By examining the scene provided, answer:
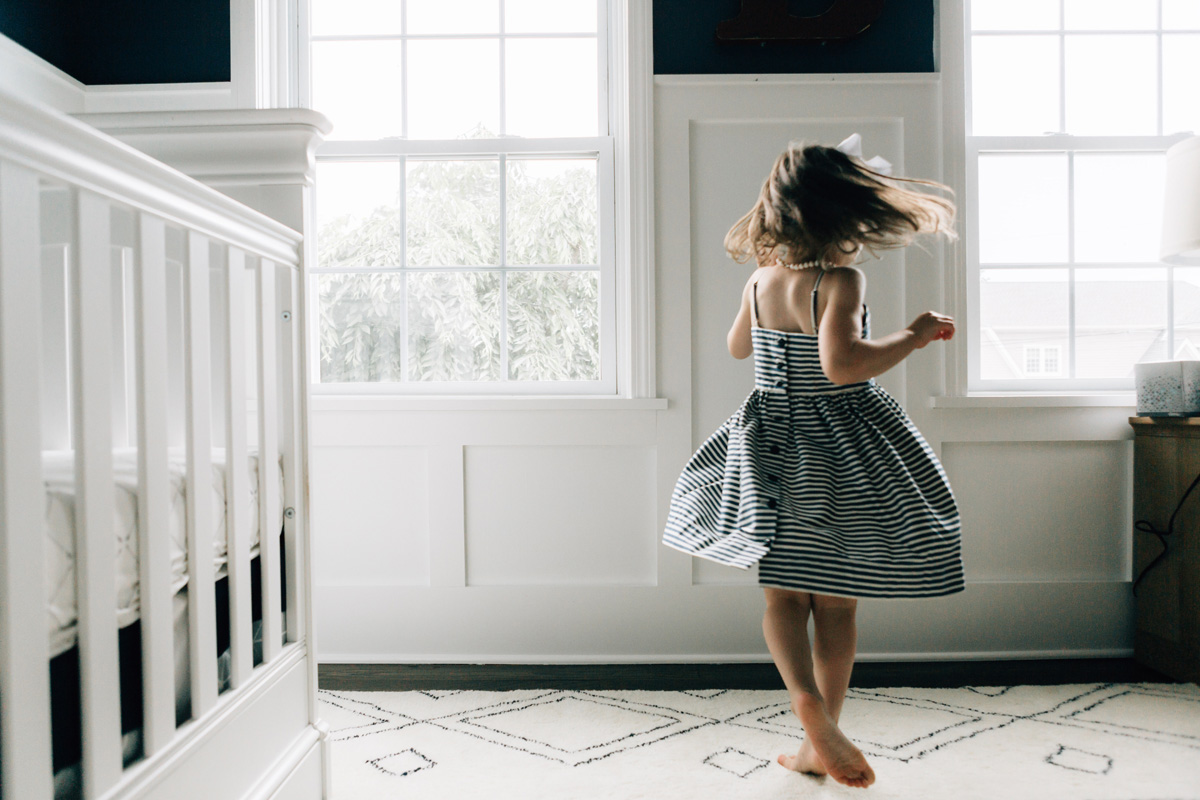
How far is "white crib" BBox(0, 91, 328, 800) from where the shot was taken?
0.59m

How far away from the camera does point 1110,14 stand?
6.60ft

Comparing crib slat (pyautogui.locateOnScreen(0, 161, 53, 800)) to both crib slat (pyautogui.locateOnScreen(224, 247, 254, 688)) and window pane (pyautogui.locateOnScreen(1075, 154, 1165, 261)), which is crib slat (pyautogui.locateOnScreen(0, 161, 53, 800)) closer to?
crib slat (pyautogui.locateOnScreen(224, 247, 254, 688))

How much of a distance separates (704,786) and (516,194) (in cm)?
149

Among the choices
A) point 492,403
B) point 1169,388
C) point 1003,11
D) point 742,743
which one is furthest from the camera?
point 1003,11

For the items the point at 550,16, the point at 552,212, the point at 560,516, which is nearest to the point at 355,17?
the point at 550,16

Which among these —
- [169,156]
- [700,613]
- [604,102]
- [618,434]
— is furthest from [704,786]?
[604,102]

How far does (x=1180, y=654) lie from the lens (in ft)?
5.74

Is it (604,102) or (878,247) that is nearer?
(878,247)

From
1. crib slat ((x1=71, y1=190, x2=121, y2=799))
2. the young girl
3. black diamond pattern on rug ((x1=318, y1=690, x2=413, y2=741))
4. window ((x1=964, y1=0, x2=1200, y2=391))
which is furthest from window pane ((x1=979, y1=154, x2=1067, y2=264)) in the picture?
crib slat ((x1=71, y1=190, x2=121, y2=799))

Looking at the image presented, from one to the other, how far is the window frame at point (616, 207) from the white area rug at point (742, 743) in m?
A: 0.77

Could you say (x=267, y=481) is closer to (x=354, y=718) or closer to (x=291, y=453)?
(x=291, y=453)

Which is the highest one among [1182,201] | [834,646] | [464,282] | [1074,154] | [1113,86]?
[1113,86]

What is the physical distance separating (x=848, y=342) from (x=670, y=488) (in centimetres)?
81

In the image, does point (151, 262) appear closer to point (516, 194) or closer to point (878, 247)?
point (878, 247)
